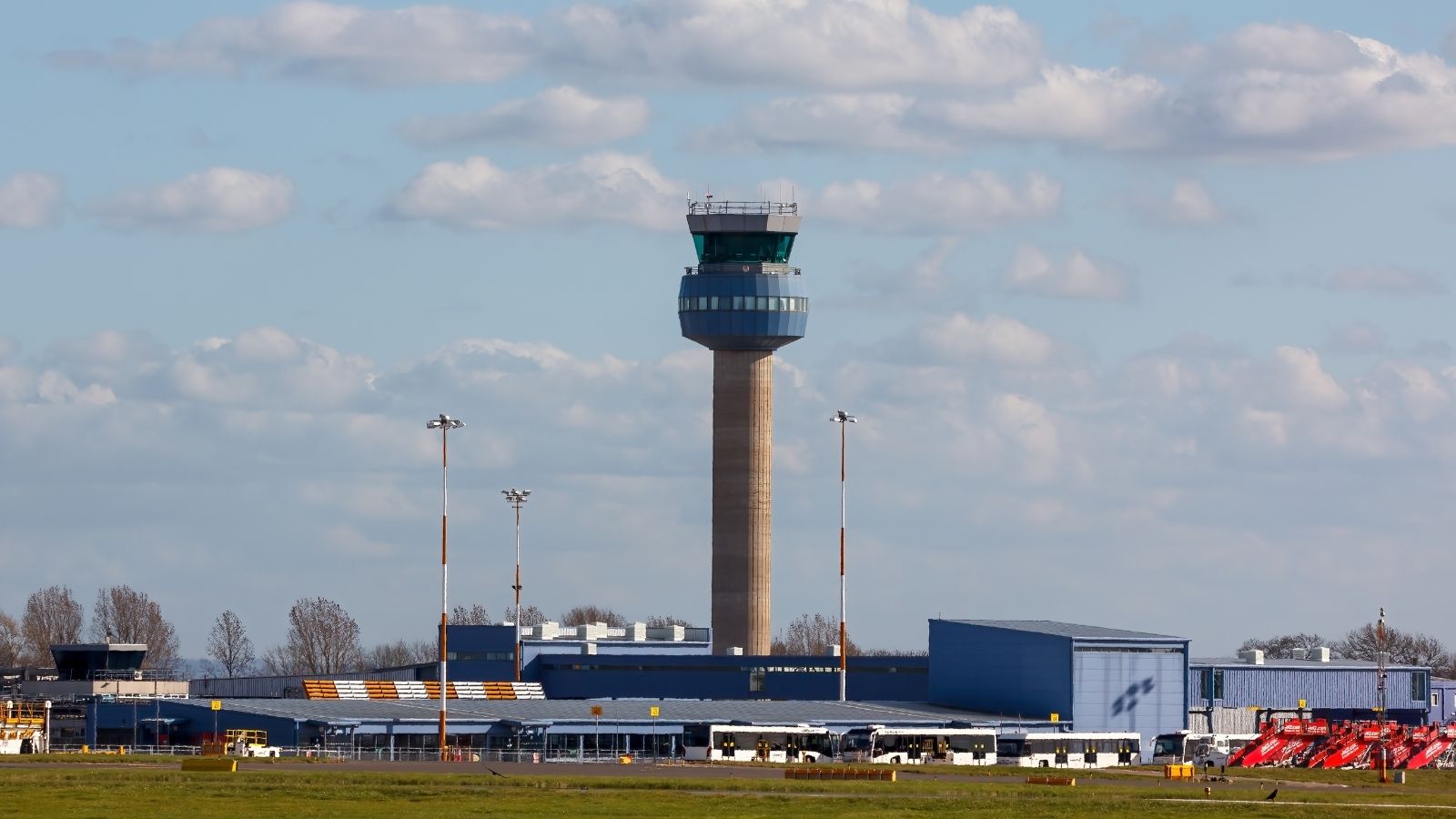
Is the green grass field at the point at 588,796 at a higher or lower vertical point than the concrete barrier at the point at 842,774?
higher

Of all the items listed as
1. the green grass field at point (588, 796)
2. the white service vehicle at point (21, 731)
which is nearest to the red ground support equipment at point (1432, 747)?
the green grass field at point (588, 796)

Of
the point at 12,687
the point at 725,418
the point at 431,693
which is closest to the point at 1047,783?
the point at 431,693

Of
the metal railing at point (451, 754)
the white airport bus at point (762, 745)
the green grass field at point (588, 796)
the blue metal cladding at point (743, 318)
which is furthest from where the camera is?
the blue metal cladding at point (743, 318)

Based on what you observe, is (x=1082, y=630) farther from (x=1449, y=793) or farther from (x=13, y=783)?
(x=13, y=783)

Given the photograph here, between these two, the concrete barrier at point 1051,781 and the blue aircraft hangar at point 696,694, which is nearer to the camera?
the concrete barrier at point 1051,781

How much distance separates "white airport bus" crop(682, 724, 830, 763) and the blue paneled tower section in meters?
67.2

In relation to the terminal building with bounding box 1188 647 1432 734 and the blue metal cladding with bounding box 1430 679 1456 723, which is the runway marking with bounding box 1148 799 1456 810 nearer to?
the terminal building with bounding box 1188 647 1432 734

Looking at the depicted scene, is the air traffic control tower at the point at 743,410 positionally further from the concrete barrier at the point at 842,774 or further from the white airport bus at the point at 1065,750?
the concrete barrier at the point at 842,774

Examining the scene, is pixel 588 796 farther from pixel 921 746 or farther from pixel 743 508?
pixel 743 508

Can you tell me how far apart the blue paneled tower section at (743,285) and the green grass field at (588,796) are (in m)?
89.3

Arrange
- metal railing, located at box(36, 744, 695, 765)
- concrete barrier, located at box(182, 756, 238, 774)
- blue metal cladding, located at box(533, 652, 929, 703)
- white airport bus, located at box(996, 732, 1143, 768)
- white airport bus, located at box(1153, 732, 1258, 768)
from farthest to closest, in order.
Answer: blue metal cladding, located at box(533, 652, 929, 703) → white airport bus, located at box(1153, 732, 1258, 768) → white airport bus, located at box(996, 732, 1143, 768) → metal railing, located at box(36, 744, 695, 765) → concrete barrier, located at box(182, 756, 238, 774)

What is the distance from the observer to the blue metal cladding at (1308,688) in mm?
163500

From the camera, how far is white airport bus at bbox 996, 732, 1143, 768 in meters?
133

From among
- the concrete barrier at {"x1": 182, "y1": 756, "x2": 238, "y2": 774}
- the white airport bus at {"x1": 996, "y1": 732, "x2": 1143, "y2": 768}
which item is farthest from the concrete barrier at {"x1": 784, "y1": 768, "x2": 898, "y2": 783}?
the concrete barrier at {"x1": 182, "y1": 756, "x2": 238, "y2": 774}
